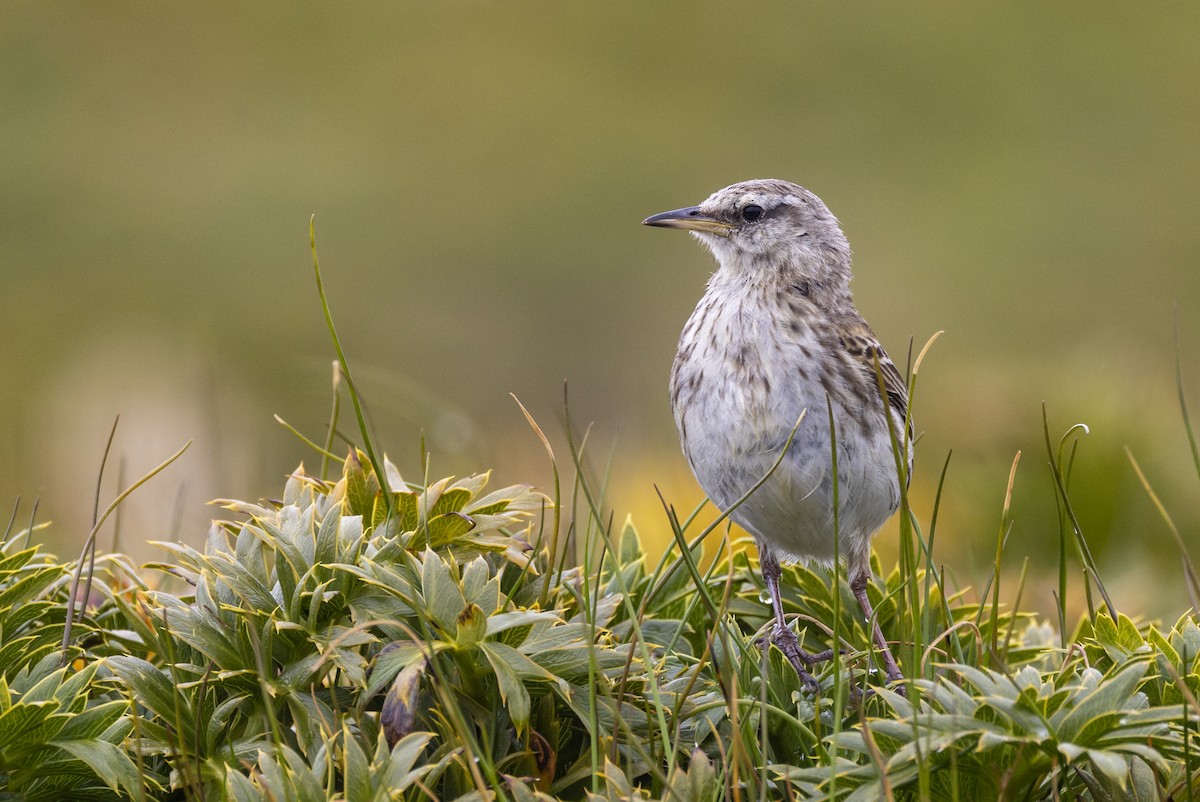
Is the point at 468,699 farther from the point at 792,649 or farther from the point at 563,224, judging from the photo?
the point at 563,224

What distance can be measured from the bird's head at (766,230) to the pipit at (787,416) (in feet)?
0.19

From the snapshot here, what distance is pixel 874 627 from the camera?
373 centimetres

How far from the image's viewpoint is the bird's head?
17.1 ft

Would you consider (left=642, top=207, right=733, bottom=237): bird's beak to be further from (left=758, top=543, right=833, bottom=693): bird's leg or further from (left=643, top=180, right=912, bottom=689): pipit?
(left=758, top=543, right=833, bottom=693): bird's leg

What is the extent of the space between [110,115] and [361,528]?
22557mm

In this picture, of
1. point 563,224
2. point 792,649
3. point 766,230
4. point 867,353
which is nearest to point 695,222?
point 766,230

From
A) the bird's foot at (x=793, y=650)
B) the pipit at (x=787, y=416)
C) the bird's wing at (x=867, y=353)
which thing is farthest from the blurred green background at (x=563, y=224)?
the bird's foot at (x=793, y=650)

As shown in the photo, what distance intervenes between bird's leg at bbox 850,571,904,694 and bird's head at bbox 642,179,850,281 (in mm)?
1229

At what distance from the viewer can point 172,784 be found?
9.71 feet

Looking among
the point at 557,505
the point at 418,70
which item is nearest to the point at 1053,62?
the point at 418,70

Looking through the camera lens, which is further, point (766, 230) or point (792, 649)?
point (766, 230)

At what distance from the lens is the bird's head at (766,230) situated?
17.1ft

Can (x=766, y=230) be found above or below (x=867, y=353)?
above

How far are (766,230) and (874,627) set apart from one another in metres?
1.99
